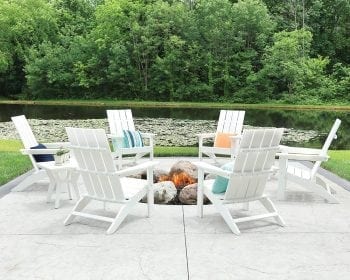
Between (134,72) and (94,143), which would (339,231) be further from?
(134,72)

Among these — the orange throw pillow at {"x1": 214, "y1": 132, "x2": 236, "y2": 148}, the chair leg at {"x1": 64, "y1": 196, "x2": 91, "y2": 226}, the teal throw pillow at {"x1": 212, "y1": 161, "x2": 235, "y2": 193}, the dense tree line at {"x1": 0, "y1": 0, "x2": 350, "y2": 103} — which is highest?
the teal throw pillow at {"x1": 212, "y1": 161, "x2": 235, "y2": 193}

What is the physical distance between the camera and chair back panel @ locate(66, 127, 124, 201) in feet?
13.5

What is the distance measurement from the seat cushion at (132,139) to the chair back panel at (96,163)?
3137 millimetres

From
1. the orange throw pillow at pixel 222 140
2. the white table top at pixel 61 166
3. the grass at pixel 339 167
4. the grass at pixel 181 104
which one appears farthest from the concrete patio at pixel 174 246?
the grass at pixel 181 104

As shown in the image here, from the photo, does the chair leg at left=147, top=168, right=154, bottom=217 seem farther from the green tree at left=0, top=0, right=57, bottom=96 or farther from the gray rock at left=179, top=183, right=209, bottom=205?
the green tree at left=0, top=0, right=57, bottom=96

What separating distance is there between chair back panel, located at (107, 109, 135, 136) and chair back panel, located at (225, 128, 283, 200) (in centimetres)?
428

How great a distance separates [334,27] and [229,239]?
32770 mm

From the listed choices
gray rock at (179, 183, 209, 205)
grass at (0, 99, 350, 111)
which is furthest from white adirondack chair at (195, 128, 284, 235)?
grass at (0, 99, 350, 111)

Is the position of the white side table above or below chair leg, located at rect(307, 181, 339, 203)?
above

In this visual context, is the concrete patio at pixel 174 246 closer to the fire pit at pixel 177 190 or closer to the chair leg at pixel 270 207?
the chair leg at pixel 270 207

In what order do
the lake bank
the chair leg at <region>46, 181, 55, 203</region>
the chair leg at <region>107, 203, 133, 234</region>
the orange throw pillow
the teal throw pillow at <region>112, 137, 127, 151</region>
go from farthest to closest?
the lake bank → the orange throw pillow → the teal throw pillow at <region>112, 137, 127, 151</region> → the chair leg at <region>46, 181, 55, 203</region> → the chair leg at <region>107, 203, 133, 234</region>

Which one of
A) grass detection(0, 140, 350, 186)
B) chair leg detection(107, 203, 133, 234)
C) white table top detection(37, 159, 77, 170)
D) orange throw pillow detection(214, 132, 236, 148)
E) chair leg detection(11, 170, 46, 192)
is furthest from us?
orange throw pillow detection(214, 132, 236, 148)

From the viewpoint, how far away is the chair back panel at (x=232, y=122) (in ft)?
26.2

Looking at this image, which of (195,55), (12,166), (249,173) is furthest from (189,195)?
(195,55)
